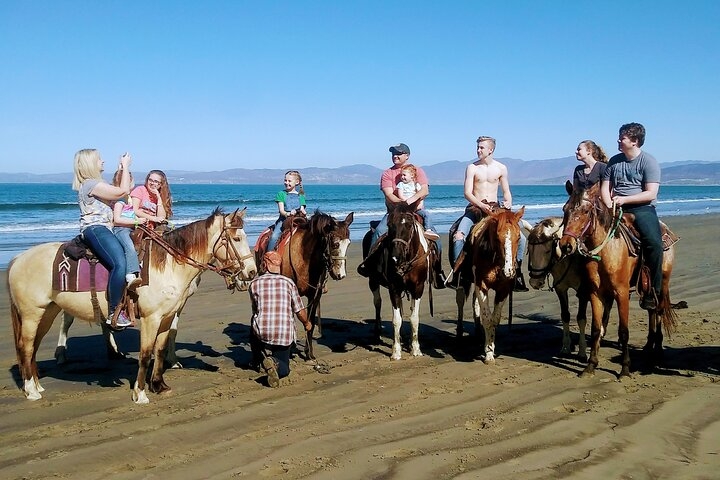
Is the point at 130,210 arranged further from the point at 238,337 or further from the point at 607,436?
the point at 607,436

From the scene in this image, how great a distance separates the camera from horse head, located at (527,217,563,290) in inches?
321

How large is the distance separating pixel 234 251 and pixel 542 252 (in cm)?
395

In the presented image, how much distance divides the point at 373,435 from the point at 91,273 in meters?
3.57

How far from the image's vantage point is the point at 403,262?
827cm

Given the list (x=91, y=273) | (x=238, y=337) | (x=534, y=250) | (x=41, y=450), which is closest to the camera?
(x=41, y=450)

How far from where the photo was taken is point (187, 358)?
8773mm

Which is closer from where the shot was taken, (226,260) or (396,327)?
(226,260)

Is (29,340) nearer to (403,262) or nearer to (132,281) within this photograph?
(132,281)

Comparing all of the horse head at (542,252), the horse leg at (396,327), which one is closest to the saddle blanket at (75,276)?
the horse leg at (396,327)

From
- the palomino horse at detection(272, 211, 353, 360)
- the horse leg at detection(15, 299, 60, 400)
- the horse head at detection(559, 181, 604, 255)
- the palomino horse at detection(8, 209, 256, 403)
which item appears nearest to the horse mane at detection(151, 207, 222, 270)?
the palomino horse at detection(8, 209, 256, 403)

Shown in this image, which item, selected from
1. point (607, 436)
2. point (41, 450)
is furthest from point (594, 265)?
point (41, 450)

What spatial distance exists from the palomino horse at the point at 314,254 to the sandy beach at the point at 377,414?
94cm

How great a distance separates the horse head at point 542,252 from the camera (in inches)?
321

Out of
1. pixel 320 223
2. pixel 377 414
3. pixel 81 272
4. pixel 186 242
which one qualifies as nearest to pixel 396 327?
pixel 320 223
